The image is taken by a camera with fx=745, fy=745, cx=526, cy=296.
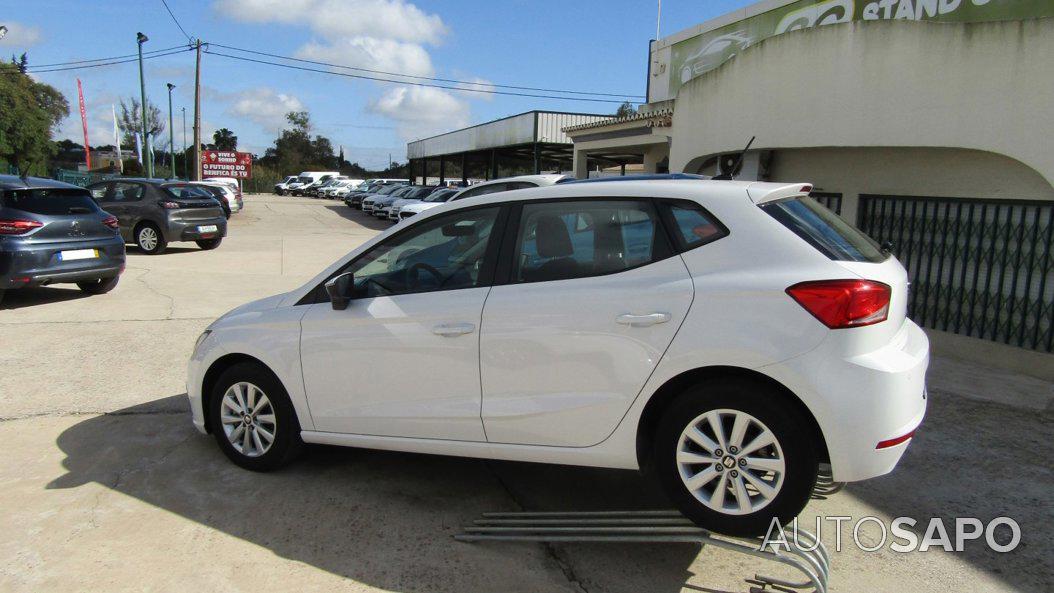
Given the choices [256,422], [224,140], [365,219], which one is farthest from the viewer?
[224,140]

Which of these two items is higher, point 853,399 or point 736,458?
point 853,399

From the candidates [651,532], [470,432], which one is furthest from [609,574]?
[470,432]

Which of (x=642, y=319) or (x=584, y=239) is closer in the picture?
(x=642, y=319)

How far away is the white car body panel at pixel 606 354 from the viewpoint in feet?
9.75

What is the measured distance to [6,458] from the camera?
455 centimetres

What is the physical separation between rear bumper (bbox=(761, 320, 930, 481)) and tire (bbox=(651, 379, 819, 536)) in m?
0.10

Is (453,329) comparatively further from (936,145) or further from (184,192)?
(184,192)

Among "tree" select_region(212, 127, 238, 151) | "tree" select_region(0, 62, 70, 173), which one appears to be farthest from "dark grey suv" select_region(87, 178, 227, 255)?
"tree" select_region(212, 127, 238, 151)

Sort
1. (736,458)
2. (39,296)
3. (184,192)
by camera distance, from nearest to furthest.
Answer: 1. (736,458)
2. (39,296)
3. (184,192)

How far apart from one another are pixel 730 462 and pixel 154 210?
15.0 metres

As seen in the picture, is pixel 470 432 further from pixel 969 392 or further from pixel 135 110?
pixel 135 110

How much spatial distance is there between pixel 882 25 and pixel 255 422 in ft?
27.2

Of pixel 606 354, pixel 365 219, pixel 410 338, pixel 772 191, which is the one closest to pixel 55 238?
pixel 410 338

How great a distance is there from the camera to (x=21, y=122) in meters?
45.2
